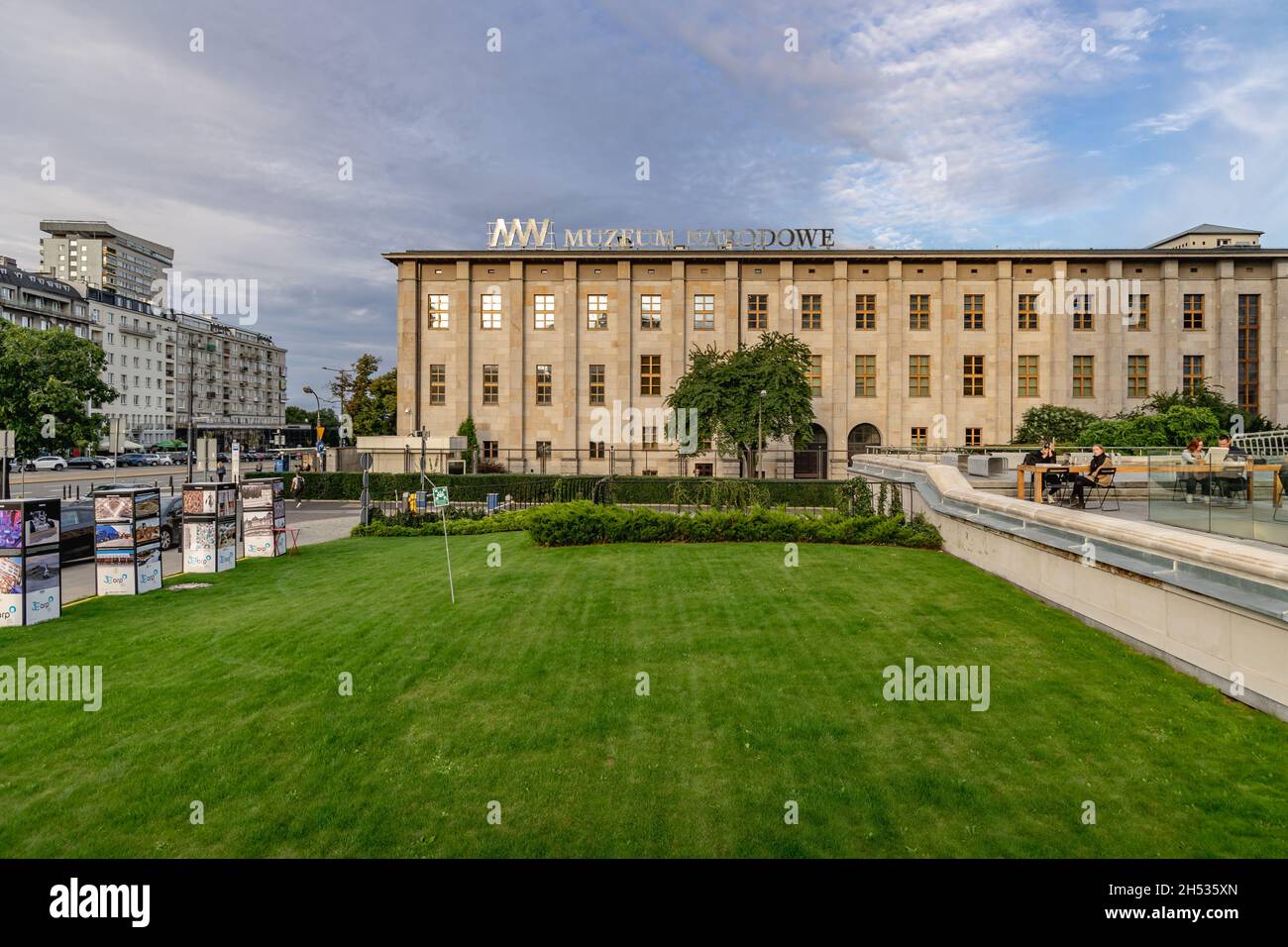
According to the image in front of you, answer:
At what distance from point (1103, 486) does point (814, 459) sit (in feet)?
105

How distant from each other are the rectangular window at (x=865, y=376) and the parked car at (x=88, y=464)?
72587 mm

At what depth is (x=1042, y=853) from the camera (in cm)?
473

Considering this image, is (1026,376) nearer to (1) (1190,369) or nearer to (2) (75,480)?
(1) (1190,369)

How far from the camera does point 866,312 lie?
46.5 meters

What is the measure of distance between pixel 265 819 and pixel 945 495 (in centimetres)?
1522

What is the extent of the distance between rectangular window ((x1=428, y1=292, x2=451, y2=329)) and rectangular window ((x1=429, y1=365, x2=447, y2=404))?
3180mm

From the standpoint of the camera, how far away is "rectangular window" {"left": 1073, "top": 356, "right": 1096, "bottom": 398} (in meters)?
45.4

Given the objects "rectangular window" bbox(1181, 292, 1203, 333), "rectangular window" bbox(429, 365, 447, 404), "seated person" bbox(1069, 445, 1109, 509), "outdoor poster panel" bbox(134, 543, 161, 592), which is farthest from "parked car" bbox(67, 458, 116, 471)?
"rectangular window" bbox(1181, 292, 1203, 333)

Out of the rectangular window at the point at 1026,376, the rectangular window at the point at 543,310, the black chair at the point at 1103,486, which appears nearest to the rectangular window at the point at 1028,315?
the rectangular window at the point at 1026,376

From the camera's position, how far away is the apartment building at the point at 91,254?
402ft

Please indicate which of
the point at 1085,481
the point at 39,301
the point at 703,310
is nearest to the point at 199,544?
the point at 1085,481

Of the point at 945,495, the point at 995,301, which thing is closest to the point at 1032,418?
the point at 995,301

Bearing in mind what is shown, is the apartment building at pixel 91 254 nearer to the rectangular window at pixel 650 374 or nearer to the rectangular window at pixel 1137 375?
the rectangular window at pixel 650 374
